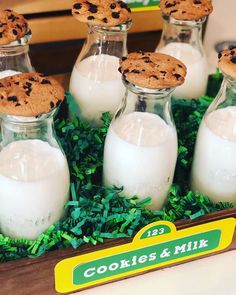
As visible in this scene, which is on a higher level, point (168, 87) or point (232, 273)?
point (168, 87)

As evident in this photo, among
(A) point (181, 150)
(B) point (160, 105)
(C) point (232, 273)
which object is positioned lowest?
(C) point (232, 273)

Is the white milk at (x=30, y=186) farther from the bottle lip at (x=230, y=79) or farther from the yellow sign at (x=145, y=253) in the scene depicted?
the bottle lip at (x=230, y=79)

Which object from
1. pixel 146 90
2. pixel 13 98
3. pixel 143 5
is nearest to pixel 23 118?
pixel 13 98

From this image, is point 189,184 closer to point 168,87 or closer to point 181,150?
point 181,150

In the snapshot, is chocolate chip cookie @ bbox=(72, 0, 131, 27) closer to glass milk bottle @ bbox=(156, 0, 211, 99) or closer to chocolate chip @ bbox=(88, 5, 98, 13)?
chocolate chip @ bbox=(88, 5, 98, 13)

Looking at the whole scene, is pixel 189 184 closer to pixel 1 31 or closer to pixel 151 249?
pixel 151 249

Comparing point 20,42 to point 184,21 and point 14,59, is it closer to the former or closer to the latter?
point 14,59

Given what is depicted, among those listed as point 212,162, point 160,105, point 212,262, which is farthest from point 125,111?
point 212,262

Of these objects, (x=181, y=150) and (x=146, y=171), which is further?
(x=181, y=150)
